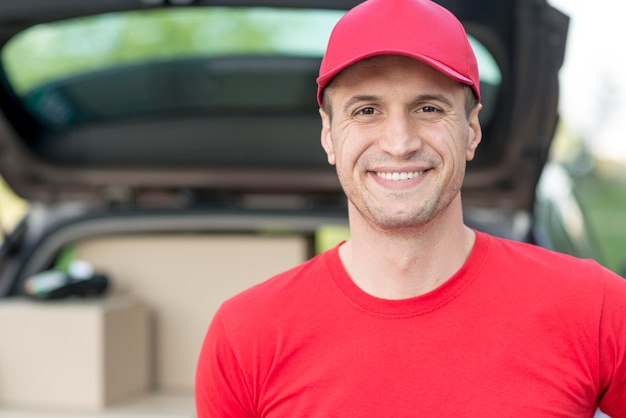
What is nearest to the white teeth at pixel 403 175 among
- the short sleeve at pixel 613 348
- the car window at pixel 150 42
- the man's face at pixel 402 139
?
the man's face at pixel 402 139

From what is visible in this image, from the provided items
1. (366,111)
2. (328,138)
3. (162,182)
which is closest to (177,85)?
(162,182)

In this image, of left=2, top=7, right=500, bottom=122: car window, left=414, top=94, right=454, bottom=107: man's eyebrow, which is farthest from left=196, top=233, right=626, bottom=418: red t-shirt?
left=2, top=7, right=500, bottom=122: car window

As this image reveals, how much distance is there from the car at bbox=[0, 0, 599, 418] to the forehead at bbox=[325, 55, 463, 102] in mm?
777

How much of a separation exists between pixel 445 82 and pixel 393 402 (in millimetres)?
475

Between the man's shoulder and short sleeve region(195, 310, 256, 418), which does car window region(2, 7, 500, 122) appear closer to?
the man's shoulder

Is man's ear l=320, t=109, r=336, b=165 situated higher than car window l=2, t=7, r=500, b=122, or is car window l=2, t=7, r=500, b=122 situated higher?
car window l=2, t=7, r=500, b=122

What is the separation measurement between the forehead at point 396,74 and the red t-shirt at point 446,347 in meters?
0.28

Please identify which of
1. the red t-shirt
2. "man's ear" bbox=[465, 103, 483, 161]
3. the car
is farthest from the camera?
the car

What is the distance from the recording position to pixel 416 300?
1233 millimetres

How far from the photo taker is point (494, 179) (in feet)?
7.90

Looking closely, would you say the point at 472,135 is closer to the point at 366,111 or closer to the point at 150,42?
the point at 366,111

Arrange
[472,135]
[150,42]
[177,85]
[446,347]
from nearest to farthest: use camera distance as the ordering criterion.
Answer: [446,347]
[472,135]
[150,42]
[177,85]

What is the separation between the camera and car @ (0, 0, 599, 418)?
2.16 metres

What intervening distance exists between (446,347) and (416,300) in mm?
86
